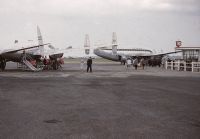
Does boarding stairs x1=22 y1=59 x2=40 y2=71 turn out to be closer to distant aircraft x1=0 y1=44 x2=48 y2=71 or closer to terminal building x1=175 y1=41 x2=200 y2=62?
distant aircraft x1=0 y1=44 x2=48 y2=71

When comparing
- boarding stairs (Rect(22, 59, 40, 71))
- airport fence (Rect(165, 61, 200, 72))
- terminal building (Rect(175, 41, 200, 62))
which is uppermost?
terminal building (Rect(175, 41, 200, 62))

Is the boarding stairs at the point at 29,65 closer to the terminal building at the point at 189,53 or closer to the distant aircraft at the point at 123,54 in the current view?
the terminal building at the point at 189,53

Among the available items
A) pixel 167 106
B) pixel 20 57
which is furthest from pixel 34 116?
pixel 20 57

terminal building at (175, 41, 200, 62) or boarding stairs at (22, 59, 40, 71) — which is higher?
terminal building at (175, 41, 200, 62)

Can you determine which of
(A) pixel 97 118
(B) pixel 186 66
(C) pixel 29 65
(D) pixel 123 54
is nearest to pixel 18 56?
(C) pixel 29 65

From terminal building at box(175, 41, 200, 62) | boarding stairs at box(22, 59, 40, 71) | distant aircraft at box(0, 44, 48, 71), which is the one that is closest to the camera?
distant aircraft at box(0, 44, 48, 71)

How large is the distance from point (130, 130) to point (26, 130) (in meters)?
2.26

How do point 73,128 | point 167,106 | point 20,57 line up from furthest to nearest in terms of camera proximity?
point 20,57 → point 167,106 → point 73,128

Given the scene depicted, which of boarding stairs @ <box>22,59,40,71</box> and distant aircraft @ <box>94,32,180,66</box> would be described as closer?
boarding stairs @ <box>22,59,40,71</box>

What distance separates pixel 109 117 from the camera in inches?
377

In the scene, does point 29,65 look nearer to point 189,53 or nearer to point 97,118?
point 189,53

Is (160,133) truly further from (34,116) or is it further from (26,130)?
(34,116)

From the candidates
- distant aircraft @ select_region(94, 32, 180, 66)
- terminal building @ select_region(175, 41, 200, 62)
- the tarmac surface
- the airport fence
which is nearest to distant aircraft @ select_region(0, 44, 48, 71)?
the airport fence

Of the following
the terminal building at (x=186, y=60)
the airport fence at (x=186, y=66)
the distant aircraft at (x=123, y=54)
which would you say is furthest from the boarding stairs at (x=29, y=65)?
the distant aircraft at (x=123, y=54)
